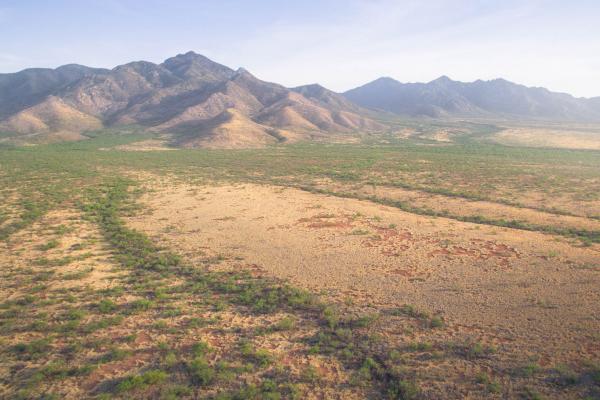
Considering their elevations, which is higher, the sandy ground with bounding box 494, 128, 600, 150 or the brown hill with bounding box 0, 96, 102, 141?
the brown hill with bounding box 0, 96, 102, 141

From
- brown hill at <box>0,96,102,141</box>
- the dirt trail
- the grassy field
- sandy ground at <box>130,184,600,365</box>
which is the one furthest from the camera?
brown hill at <box>0,96,102,141</box>

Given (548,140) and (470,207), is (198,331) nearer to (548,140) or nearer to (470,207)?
(470,207)

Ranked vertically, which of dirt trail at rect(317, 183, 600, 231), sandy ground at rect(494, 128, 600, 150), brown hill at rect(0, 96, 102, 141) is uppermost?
brown hill at rect(0, 96, 102, 141)

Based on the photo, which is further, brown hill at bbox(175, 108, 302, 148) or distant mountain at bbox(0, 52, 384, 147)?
distant mountain at bbox(0, 52, 384, 147)

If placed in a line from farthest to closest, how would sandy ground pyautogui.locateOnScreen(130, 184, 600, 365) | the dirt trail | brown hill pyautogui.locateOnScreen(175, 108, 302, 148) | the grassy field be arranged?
1. brown hill pyautogui.locateOnScreen(175, 108, 302, 148)
2. the dirt trail
3. sandy ground pyautogui.locateOnScreen(130, 184, 600, 365)
4. the grassy field

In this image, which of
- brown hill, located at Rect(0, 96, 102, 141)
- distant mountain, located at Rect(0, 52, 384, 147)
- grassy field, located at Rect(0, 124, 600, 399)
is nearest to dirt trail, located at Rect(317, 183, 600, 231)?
grassy field, located at Rect(0, 124, 600, 399)

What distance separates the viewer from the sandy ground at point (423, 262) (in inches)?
546

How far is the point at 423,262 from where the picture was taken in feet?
64.7

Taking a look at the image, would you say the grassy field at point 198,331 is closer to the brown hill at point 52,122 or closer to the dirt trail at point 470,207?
the dirt trail at point 470,207

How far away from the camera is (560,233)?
24.4m

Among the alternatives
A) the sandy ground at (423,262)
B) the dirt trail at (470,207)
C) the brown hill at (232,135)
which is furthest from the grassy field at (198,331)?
the brown hill at (232,135)

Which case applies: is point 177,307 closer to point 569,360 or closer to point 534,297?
point 569,360

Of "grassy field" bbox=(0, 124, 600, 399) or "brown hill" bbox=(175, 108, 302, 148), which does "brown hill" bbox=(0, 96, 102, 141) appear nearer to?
"brown hill" bbox=(175, 108, 302, 148)

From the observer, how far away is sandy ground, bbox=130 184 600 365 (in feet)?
45.5
